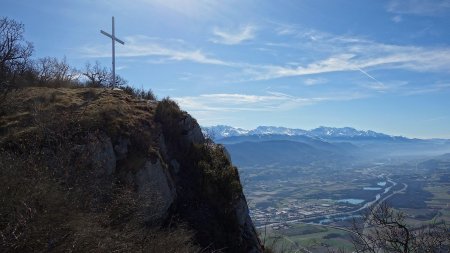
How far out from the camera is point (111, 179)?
10430 mm

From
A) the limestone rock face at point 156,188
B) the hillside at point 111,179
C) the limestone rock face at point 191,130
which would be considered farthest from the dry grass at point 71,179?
the limestone rock face at point 191,130

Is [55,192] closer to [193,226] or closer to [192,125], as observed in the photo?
[193,226]

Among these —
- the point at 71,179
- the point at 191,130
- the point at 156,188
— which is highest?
the point at 191,130

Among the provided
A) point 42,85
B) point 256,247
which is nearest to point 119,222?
point 256,247

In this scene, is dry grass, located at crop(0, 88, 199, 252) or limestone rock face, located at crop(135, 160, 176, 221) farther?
limestone rock face, located at crop(135, 160, 176, 221)

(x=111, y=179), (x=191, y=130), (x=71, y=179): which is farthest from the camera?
(x=191, y=130)

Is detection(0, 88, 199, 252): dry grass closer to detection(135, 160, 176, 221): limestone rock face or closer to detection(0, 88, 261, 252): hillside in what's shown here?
detection(0, 88, 261, 252): hillside

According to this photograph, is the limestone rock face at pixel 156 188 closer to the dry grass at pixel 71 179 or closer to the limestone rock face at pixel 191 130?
the dry grass at pixel 71 179

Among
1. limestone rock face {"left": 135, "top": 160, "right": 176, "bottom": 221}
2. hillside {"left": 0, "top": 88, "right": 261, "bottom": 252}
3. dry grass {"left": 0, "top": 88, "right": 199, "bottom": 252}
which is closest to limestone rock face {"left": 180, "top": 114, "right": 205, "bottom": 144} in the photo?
hillside {"left": 0, "top": 88, "right": 261, "bottom": 252}

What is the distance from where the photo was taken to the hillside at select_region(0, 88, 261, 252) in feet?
21.8

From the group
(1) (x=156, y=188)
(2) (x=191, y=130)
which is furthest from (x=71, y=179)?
(2) (x=191, y=130)

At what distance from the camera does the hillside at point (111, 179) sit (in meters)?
6.64

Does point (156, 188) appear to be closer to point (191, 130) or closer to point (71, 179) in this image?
point (71, 179)

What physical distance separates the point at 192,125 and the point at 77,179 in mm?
6420
